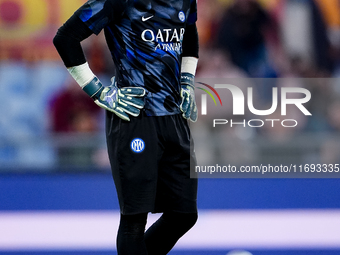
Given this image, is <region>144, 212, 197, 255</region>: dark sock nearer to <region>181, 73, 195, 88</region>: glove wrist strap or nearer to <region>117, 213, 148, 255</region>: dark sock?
<region>117, 213, 148, 255</region>: dark sock

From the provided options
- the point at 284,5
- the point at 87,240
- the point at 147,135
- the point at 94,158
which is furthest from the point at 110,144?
the point at 284,5

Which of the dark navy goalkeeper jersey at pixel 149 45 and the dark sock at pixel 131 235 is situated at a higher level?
the dark navy goalkeeper jersey at pixel 149 45

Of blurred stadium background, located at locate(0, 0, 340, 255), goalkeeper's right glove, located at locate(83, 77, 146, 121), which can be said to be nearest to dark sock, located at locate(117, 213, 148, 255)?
goalkeeper's right glove, located at locate(83, 77, 146, 121)

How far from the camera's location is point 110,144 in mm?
1986

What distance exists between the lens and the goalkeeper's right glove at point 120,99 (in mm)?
1930

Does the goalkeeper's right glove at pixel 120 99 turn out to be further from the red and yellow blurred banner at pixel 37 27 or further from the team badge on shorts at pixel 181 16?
the red and yellow blurred banner at pixel 37 27

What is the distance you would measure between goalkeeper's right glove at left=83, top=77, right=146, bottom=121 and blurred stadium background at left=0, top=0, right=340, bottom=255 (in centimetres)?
123

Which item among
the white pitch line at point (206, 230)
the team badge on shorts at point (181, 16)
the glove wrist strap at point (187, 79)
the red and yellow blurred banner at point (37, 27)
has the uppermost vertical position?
the red and yellow blurred banner at point (37, 27)

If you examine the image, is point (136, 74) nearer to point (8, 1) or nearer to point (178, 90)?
point (178, 90)

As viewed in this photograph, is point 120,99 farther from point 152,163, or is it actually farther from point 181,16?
point 181,16

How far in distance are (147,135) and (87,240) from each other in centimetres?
132

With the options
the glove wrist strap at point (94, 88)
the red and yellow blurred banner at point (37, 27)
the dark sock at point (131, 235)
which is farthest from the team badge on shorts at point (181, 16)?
the red and yellow blurred banner at point (37, 27)

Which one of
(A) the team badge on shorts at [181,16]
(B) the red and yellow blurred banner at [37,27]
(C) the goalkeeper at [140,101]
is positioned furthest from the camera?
(B) the red and yellow blurred banner at [37,27]

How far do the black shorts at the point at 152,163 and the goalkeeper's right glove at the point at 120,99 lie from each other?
0.04m
